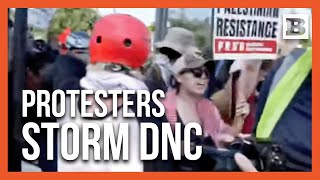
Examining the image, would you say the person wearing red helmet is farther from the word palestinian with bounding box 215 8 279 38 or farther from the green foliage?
the word palestinian with bounding box 215 8 279 38

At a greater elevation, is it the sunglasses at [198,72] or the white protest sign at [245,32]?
the white protest sign at [245,32]

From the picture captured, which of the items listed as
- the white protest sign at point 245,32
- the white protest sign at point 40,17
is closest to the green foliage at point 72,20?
the white protest sign at point 40,17

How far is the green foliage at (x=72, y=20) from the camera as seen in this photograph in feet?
18.4

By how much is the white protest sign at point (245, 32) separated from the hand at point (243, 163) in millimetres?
495

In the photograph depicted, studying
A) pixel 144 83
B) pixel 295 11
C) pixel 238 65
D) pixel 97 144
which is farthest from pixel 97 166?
pixel 295 11

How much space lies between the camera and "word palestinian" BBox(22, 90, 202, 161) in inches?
222

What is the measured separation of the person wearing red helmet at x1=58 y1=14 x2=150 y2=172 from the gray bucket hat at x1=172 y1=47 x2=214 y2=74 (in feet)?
0.55

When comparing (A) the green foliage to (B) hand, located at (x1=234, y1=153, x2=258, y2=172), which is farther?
(B) hand, located at (x1=234, y1=153, x2=258, y2=172)

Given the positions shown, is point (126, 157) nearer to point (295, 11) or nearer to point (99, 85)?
point (99, 85)

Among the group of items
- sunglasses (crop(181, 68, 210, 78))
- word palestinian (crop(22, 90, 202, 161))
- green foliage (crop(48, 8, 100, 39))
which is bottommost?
word palestinian (crop(22, 90, 202, 161))

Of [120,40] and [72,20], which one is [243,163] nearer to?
[120,40]

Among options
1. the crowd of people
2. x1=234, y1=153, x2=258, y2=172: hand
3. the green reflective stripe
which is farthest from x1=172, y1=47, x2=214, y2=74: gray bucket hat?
x1=234, y1=153, x2=258, y2=172: hand

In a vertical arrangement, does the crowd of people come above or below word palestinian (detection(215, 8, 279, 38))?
below

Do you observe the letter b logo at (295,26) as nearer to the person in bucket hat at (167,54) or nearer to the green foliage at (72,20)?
the person in bucket hat at (167,54)
